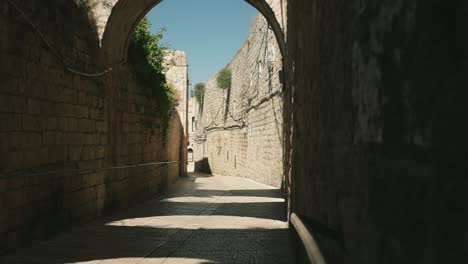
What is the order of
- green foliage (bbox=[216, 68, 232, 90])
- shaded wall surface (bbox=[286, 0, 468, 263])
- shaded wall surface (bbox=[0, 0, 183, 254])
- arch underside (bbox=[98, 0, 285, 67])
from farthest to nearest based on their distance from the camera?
green foliage (bbox=[216, 68, 232, 90]), arch underside (bbox=[98, 0, 285, 67]), shaded wall surface (bbox=[0, 0, 183, 254]), shaded wall surface (bbox=[286, 0, 468, 263])

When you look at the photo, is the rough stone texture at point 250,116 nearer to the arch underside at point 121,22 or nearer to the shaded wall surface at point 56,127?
A: the arch underside at point 121,22

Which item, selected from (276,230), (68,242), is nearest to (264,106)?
(276,230)

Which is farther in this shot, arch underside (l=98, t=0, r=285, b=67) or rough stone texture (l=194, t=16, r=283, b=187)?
rough stone texture (l=194, t=16, r=283, b=187)

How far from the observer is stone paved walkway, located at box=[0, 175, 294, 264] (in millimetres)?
4383

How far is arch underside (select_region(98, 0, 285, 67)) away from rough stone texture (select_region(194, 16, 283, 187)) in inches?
143

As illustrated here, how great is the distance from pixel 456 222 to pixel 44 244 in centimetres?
492

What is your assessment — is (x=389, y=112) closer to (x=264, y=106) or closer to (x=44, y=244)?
(x=44, y=244)

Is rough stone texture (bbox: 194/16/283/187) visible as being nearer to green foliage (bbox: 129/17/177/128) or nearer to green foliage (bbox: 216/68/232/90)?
green foliage (bbox: 216/68/232/90)

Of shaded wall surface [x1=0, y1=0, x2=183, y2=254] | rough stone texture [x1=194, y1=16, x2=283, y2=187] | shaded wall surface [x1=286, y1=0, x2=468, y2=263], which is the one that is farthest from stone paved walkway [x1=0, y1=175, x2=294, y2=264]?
rough stone texture [x1=194, y1=16, x2=283, y2=187]

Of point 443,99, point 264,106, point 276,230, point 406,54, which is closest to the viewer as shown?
point 443,99

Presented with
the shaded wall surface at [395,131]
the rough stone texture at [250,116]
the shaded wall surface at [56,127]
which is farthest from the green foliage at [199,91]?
the shaded wall surface at [395,131]

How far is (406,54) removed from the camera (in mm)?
1245

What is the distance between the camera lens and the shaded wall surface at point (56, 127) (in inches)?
183

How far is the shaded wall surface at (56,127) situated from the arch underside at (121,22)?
242 mm
